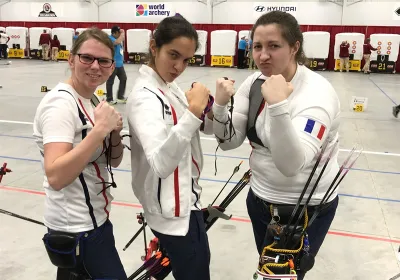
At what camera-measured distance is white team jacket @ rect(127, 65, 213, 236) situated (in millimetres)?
1398

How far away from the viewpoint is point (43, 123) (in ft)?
4.92

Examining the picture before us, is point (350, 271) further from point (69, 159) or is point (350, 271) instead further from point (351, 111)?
point (351, 111)

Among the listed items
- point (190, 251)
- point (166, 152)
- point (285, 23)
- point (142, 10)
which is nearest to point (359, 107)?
point (285, 23)

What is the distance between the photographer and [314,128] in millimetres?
1492

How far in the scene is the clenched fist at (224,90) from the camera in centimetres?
171

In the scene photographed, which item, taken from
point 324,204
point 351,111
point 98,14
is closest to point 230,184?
point 324,204

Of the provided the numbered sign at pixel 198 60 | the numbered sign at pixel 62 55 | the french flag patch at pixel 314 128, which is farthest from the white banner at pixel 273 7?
the french flag patch at pixel 314 128

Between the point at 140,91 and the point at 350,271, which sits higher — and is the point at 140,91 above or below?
above

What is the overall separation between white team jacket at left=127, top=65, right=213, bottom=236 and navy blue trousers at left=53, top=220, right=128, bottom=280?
0.22 meters

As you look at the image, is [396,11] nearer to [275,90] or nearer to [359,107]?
[359,107]

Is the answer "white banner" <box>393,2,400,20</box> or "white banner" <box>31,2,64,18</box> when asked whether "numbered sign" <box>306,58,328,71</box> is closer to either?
"white banner" <box>393,2,400,20</box>

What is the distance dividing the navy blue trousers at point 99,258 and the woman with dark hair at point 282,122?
67cm

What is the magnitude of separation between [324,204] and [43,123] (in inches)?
48.7

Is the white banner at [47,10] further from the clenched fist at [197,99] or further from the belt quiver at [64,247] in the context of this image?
the clenched fist at [197,99]
